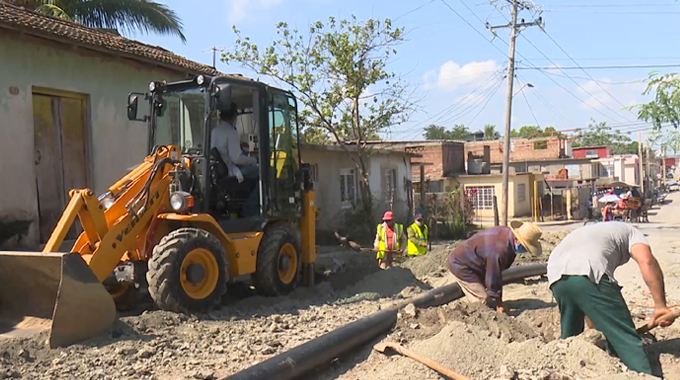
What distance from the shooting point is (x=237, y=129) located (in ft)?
26.5

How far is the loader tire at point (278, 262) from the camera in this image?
7.93 m

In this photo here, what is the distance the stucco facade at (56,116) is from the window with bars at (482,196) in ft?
77.7

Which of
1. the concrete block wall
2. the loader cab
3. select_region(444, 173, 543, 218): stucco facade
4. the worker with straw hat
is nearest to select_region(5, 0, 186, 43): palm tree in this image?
the loader cab

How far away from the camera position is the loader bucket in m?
5.38

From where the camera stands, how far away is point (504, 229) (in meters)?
6.76

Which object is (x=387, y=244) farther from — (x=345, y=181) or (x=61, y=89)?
(x=345, y=181)

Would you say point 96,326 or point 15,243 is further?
point 15,243

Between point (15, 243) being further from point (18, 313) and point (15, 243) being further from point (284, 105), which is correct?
point (284, 105)

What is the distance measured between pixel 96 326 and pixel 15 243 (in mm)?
5447

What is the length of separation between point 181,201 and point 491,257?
3534 millimetres

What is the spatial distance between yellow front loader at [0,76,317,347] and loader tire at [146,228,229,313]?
0.04 feet

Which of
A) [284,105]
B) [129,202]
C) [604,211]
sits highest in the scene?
[284,105]

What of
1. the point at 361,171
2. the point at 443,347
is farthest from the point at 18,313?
the point at 361,171

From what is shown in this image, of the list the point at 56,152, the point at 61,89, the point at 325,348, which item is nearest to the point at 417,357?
the point at 325,348
